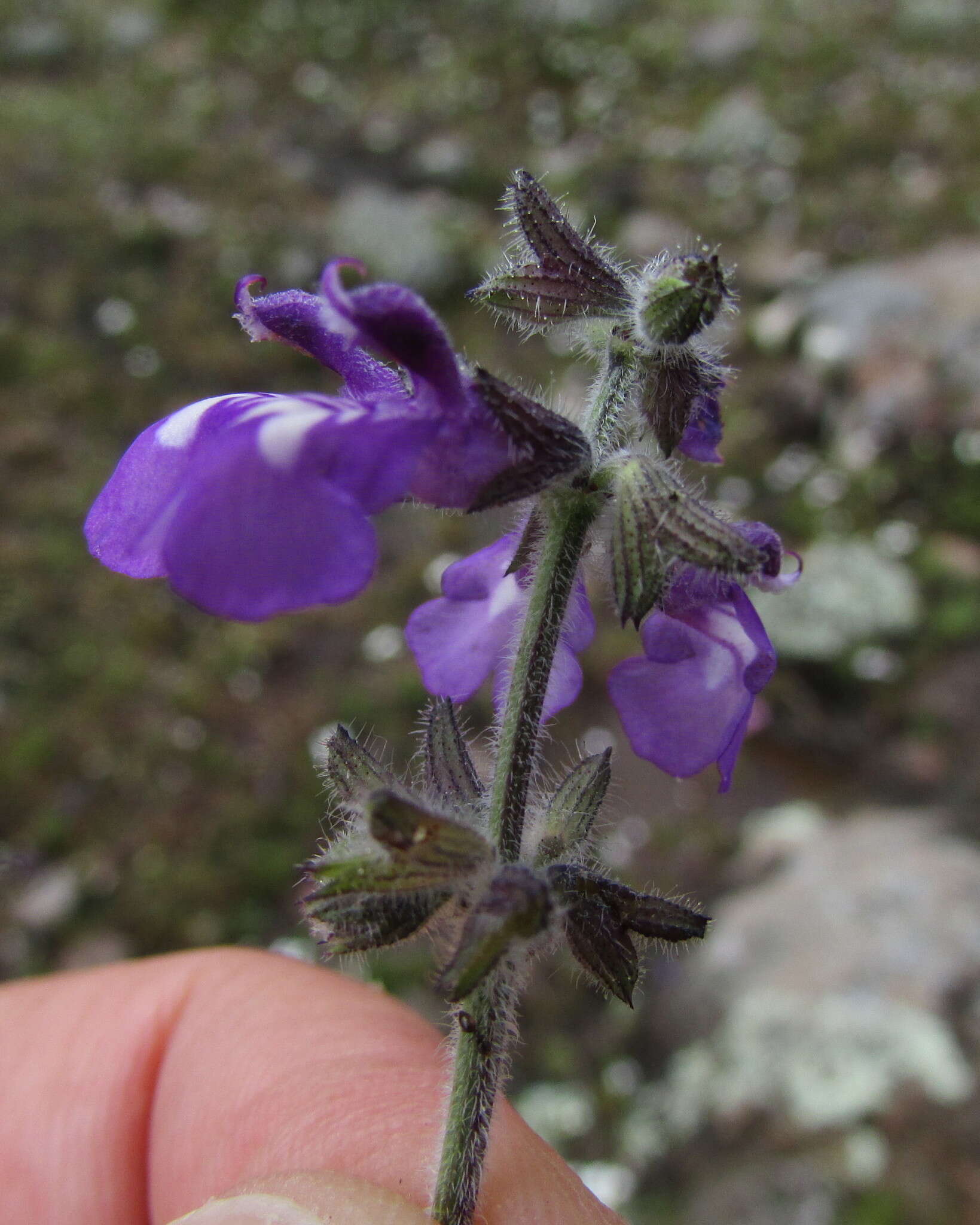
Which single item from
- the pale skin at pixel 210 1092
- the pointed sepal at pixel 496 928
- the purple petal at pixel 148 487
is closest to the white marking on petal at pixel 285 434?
the purple petal at pixel 148 487

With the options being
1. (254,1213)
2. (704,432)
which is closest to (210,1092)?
(254,1213)

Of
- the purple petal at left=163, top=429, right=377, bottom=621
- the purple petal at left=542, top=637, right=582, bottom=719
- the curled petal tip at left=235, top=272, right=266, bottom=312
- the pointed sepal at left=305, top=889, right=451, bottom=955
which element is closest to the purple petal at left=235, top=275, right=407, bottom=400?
the curled petal tip at left=235, top=272, right=266, bottom=312

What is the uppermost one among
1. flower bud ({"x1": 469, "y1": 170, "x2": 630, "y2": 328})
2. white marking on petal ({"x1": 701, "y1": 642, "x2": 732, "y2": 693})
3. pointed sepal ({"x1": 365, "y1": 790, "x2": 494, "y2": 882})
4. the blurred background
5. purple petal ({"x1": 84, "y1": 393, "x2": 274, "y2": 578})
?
flower bud ({"x1": 469, "y1": 170, "x2": 630, "y2": 328})

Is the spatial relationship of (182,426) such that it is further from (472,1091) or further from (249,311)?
(472,1091)

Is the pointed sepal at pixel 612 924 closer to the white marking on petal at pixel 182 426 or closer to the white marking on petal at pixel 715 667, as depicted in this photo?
the white marking on petal at pixel 715 667

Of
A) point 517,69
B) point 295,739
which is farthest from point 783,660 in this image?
point 517,69

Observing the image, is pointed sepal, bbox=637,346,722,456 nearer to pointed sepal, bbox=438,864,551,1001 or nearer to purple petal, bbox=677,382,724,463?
purple petal, bbox=677,382,724,463
